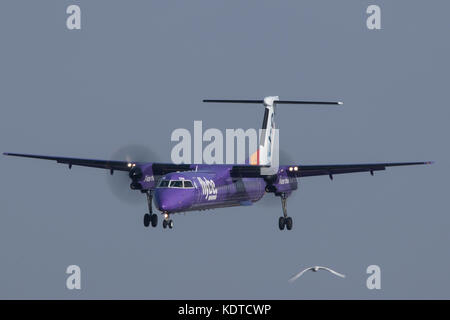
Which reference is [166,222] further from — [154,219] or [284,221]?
[284,221]

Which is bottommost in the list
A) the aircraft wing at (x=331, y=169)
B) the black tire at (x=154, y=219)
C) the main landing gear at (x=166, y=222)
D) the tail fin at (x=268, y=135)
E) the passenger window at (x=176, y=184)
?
the main landing gear at (x=166, y=222)

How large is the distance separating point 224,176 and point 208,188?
3024 millimetres

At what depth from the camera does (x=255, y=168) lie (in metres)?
120

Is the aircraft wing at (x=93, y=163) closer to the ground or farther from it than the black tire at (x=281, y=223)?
farther from it

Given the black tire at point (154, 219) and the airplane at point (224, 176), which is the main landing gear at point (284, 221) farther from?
the black tire at point (154, 219)

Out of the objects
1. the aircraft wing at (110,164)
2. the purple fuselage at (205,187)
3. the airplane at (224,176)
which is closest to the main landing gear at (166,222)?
the airplane at (224,176)

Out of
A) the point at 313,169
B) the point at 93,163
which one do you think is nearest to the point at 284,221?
the point at 313,169

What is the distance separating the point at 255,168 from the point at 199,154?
11.3ft

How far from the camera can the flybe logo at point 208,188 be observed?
378 ft

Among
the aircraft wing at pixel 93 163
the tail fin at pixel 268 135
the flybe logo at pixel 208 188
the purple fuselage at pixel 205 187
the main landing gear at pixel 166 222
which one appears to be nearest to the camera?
the purple fuselage at pixel 205 187
